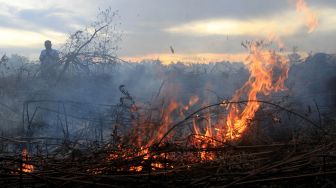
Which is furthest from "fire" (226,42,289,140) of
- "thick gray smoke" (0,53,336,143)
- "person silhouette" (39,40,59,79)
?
"person silhouette" (39,40,59,79)

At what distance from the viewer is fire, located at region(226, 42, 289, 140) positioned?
7023 mm

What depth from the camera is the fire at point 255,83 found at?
702cm

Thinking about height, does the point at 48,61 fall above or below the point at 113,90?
above

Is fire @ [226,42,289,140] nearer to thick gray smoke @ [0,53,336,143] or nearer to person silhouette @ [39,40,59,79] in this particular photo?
thick gray smoke @ [0,53,336,143]

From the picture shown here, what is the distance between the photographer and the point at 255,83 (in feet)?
27.8

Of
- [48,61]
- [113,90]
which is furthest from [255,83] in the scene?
[48,61]

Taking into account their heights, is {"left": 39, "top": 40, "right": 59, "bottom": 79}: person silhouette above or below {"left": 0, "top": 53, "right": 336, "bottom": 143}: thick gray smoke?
above

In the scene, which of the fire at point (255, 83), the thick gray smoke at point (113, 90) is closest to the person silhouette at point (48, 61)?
the thick gray smoke at point (113, 90)

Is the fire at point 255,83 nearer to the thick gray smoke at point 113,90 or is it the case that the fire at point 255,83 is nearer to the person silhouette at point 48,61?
the thick gray smoke at point 113,90

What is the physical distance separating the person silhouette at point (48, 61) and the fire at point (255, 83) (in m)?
6.00

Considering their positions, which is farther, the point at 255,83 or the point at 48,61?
the point at 48,61

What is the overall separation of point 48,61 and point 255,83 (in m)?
6.98

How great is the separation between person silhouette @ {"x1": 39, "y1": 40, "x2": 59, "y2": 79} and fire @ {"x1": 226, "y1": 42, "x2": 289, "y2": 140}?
600 cm

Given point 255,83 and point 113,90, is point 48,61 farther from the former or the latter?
point 255,83
